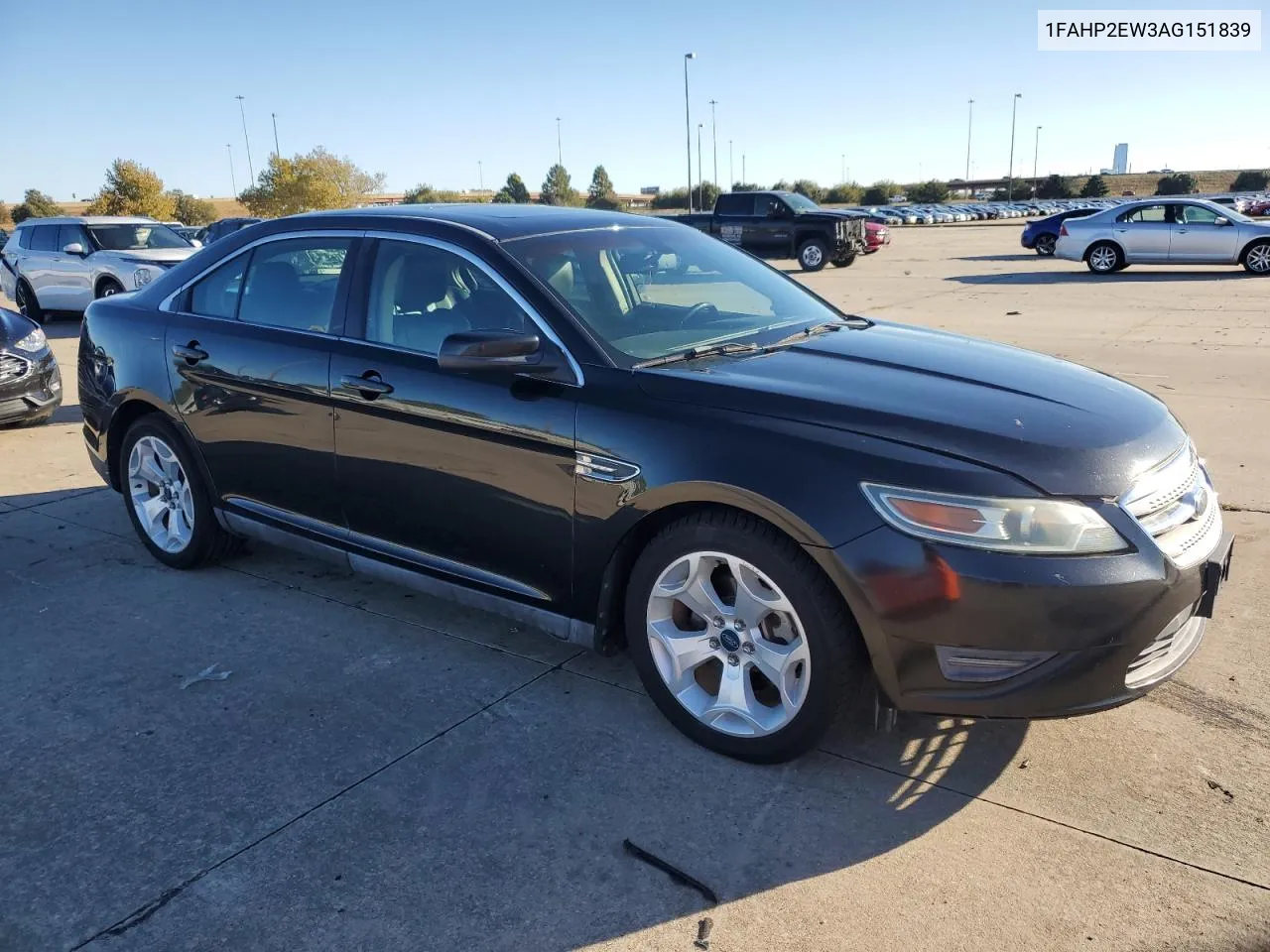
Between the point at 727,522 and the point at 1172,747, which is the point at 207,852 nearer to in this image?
the point at 727,522

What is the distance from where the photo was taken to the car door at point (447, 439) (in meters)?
3.31

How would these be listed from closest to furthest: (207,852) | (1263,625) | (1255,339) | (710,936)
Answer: (710,936), (207,852), (1263,625), (1255,339)

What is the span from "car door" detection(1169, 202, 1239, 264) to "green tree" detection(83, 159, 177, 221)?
51910 millimetres

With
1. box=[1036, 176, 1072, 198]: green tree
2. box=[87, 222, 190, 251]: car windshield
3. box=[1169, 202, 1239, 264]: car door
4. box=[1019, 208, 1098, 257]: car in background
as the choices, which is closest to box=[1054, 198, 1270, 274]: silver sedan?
box=[1169, 202, 1239, 264]: car door

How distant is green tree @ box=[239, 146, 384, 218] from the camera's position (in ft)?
190

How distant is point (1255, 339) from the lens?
10867mm

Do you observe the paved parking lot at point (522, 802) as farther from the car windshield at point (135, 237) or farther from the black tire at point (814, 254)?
the black tire at point (814, 254)

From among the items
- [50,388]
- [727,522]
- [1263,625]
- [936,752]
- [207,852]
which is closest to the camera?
[207,852]

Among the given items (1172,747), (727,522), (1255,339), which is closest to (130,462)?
(727,522)

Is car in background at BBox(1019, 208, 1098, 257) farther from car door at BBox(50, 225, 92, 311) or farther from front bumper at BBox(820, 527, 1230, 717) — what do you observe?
front bumper at BBox(820, 527, 1230, 717)

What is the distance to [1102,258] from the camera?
20234 millimetres

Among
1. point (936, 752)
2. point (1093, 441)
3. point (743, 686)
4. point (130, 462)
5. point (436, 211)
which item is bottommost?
point (936, 752)

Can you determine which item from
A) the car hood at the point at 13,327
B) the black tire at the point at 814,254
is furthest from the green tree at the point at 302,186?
the car hood at the point at 13,327

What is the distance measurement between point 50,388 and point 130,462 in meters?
4.16
